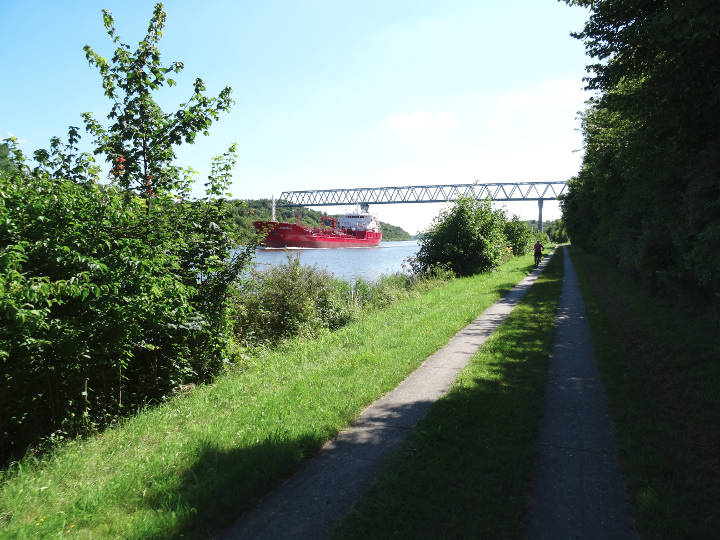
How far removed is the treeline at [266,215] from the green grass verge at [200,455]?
2652 millimetres

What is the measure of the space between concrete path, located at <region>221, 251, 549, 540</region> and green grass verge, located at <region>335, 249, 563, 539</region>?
15cm

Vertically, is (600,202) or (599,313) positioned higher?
(600,202)

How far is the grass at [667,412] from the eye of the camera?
3223 millimetres

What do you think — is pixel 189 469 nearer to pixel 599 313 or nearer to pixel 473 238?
pixel 599 313

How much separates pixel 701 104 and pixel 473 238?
15.1 m

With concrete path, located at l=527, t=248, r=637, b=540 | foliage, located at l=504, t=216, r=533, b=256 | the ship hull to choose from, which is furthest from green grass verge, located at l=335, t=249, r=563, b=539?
the ship hull

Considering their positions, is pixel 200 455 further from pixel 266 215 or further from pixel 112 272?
pixel 266 215

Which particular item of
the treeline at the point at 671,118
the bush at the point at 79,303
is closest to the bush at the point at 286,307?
the bush at the point at 79,303

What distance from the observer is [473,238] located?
2189 cm


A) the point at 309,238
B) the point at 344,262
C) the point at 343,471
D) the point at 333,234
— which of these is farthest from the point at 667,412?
the point at 333,234

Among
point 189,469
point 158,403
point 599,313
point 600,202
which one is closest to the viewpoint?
point 189,469

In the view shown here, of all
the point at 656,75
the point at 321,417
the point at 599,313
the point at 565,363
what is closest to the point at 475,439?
the point at 321,417

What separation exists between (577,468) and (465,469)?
3.57 ft

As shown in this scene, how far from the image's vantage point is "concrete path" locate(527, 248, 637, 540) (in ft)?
10.2
